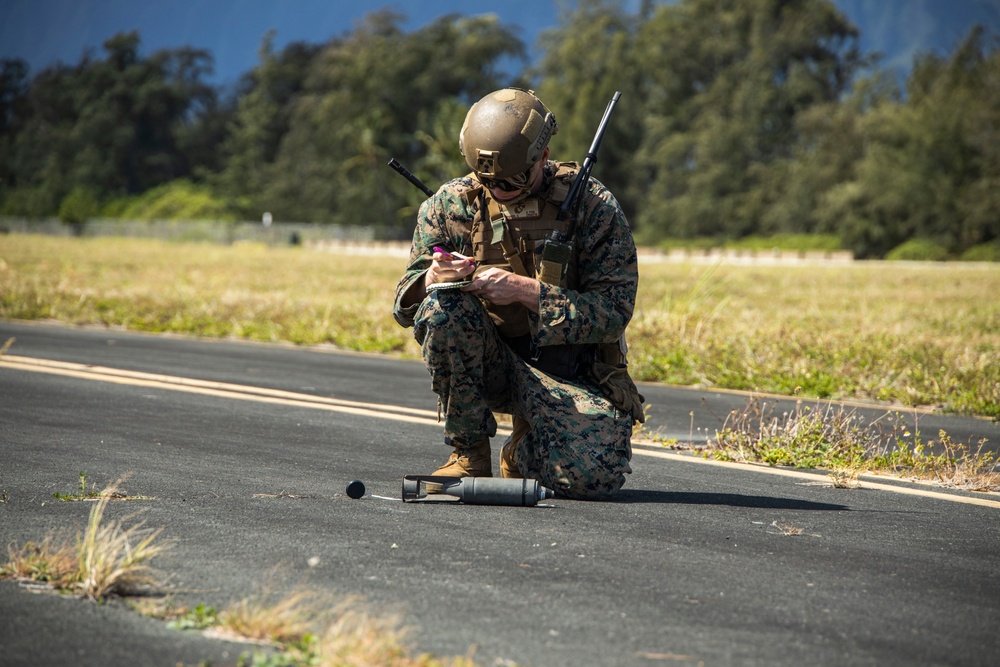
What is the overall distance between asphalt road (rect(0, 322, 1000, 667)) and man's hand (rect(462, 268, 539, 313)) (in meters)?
0.88

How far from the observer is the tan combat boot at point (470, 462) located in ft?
17.6

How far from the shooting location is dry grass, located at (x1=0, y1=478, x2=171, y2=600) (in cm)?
344

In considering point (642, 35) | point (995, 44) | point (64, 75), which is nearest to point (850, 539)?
point (995, 44)

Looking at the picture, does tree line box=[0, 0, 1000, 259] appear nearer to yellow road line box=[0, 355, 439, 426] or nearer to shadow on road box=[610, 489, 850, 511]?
yellow road line box=[0, 355, 439, 426]

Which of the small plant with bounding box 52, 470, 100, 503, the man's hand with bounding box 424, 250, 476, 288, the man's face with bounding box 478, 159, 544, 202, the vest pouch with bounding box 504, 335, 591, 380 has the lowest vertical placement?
the small plant with bounding box 52, 470, 100, 503

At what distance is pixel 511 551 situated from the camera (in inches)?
163

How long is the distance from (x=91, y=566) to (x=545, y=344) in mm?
2327

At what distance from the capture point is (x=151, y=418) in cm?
736

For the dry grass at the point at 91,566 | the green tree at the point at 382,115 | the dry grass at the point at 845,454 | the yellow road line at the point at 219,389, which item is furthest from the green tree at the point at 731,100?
the dry grass at the point at 91,566

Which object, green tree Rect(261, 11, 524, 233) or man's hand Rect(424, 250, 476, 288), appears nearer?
man's hand Rect(424, 250, 476, 288)

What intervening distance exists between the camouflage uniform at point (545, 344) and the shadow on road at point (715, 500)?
16 centimetres

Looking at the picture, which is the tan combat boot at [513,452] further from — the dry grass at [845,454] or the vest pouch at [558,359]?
the dry grass at [845,454]

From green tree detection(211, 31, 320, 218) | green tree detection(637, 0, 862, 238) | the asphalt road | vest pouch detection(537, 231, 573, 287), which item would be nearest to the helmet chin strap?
vest pouch detection(537, 231, 573, 287)

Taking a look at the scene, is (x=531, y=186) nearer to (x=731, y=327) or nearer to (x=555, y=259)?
(x=555, y=259)
